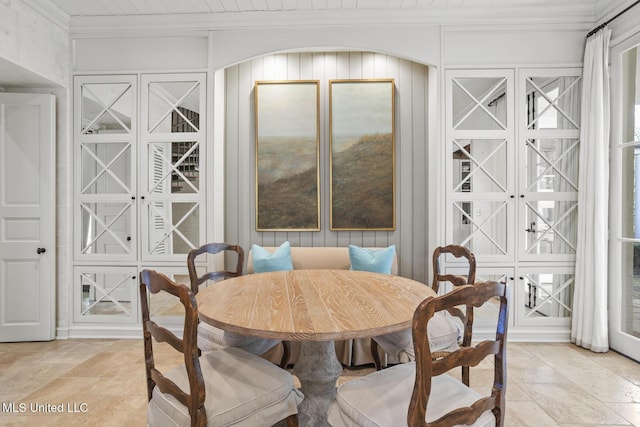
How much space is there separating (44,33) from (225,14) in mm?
1510

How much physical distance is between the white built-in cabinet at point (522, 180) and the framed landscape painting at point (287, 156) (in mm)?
1263

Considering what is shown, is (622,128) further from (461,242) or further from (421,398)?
(421,398)

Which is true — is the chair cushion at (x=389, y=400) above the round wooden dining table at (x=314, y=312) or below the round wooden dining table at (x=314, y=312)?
below

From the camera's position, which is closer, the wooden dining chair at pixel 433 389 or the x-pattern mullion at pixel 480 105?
the wooden dining chair at pixel 433 389

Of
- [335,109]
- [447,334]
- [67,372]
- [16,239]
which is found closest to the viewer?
[447,334]

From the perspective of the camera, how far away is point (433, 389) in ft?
4.31

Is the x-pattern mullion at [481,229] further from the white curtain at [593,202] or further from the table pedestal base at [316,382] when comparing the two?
the table pedestal base at [316,382]

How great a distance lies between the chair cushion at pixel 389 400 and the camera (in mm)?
1172

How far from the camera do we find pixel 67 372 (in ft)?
8.08

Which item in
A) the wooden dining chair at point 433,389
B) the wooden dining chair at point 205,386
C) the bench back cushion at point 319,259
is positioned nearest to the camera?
the wooden dining chair at point 433,389

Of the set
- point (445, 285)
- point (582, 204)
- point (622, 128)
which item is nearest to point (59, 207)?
point (445, 285)

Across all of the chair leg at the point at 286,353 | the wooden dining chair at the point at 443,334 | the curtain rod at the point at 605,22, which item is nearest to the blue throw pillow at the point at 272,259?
the chair leg at the point at 286,353

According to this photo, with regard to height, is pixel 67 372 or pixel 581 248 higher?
pixel 581 248

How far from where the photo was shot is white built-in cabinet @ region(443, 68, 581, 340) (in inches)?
119
